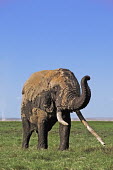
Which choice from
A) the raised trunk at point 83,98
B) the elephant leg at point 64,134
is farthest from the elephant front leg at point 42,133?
the raised trunk at point 83,98

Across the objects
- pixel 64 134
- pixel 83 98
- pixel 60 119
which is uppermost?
pixel 83 98

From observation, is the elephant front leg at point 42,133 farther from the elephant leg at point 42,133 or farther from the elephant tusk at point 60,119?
the elephant tusk at point 60,119

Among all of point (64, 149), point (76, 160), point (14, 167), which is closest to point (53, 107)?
point (64, 149)

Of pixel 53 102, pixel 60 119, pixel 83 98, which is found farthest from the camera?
pixel 53 102

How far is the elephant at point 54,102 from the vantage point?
15305mm

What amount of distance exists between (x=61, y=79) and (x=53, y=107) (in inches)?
45.7

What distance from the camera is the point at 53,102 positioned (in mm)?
15859

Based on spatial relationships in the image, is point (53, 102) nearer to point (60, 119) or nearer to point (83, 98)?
point (60, 119)

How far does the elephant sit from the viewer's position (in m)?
15.3

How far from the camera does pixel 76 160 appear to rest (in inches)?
510

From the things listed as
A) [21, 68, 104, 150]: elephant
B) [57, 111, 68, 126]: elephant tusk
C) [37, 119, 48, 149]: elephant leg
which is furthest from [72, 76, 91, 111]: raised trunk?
[37, 119, 48, 149]: elephant leg

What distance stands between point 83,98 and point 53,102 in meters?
1.70

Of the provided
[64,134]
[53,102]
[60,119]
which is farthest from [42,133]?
[53,102]

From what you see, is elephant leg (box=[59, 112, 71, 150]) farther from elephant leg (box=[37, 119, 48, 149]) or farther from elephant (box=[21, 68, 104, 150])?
elephant leg (box=[37, 119, 48, 149])
